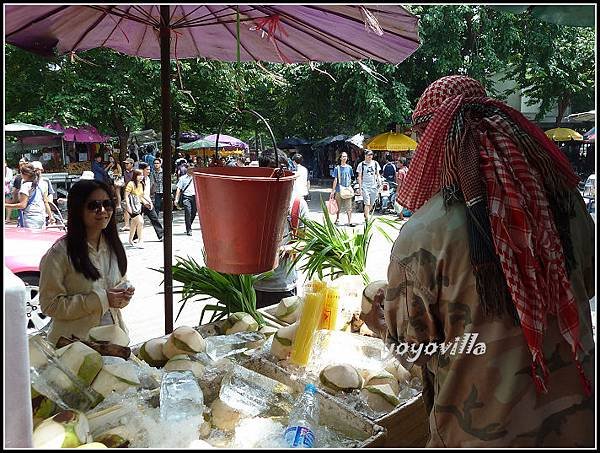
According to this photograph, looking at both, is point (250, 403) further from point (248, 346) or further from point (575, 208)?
point (575, 208)

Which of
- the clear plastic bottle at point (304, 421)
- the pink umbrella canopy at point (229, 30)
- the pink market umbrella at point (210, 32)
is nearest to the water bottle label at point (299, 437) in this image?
the clear plastic bottle at point (304, 421)

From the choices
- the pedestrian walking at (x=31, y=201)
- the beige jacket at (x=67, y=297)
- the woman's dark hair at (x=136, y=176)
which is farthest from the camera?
the woman's dark hair at (x=136, y=176)

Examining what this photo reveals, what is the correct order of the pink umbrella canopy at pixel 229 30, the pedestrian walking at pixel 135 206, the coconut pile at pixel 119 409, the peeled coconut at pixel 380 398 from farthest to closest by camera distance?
1. the pedestrian walking at pixel 135 206
2. the pink umbrella canopy at pixel 229 30
3. the peeled coconut at pixel 380 398
4. the coconut pile at pixel 119 409

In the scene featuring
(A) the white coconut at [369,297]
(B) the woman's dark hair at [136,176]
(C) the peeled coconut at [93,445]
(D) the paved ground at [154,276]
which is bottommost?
(D) the paved ground at [154,276]

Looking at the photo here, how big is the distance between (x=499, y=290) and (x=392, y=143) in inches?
602

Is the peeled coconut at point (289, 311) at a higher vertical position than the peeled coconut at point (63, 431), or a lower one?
lower

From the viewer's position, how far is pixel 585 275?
1532 millimetres

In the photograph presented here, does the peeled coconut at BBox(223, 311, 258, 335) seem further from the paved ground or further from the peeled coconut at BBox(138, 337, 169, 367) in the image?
the paved ground

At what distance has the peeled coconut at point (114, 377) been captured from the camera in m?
1.66

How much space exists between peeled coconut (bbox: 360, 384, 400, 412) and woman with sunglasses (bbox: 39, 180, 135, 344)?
122cm

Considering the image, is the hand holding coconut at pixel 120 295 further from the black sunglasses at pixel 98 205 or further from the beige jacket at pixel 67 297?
the black sunglasses at pixel 98 205

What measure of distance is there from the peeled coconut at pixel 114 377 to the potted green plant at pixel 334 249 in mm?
1517

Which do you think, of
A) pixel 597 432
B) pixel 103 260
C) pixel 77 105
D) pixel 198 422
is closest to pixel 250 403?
Result: pixel 198 422

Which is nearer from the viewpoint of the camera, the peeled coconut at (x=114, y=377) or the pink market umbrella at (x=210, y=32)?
the peeled coconut at (x=114, y=377)
